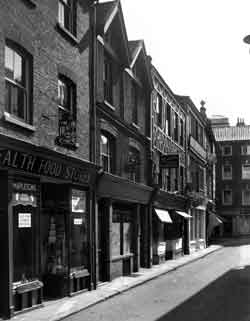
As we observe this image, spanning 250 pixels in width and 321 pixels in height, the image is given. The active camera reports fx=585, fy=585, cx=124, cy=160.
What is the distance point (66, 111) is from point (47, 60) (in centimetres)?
192

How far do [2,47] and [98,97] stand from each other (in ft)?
21.7

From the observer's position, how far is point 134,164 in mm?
22359

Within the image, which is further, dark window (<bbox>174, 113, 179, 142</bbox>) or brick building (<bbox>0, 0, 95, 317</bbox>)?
dark window (<bbox>174, 113, 179, 142</bbox>)

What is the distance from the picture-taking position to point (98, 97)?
1873 cm

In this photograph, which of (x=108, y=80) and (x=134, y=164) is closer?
(x=108, y=80)

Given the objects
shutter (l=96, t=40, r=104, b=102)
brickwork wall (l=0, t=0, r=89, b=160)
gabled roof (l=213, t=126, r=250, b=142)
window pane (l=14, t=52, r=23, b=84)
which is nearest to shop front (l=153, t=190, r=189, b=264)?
shutter (l=96, t=40, r=104, b=102)

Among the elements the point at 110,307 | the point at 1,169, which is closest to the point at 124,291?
the point at 110,307

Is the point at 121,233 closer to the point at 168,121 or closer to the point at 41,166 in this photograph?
the point at 41,166

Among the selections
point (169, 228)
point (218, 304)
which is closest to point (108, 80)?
point (218, 304)

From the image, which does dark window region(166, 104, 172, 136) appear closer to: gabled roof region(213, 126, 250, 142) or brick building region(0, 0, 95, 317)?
brick building region(0, 0, 95, 317)

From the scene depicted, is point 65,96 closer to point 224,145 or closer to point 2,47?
point 2,47

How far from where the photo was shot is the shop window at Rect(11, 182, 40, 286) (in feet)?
42.9

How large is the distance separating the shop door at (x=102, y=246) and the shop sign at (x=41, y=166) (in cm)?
284

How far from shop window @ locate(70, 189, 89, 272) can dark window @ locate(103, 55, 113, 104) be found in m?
4.53
